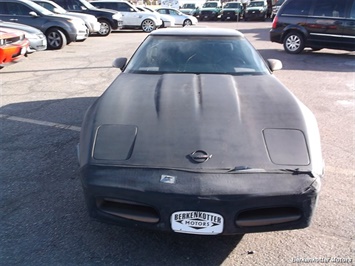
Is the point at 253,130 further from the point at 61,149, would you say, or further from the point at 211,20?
the point at 211,20

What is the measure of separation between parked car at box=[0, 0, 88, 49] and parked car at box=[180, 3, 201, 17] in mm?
22198

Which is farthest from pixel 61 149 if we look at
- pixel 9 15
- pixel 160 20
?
pixel 160 20

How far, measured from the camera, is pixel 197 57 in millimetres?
3896

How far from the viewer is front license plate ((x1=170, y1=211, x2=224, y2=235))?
86.0 inches

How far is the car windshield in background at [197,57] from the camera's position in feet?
12.3

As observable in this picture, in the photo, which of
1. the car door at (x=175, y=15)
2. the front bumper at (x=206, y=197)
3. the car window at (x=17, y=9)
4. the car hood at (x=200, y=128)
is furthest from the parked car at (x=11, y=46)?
the car door at (x=175, y=15)

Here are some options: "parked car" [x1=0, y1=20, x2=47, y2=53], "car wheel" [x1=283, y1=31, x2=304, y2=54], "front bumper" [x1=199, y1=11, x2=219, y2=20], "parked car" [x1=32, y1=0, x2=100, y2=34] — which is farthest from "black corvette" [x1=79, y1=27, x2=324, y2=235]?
"front bumper" [x1=199, y1=11, x2=219, y2=20]

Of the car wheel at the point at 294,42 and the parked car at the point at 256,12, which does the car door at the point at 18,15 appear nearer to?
the car wheel at the point at 294,42

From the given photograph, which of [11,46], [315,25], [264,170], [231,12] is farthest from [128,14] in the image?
[264,170]

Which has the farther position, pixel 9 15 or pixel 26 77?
pixel 9 15

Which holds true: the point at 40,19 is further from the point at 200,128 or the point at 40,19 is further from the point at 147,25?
the point at 200,128

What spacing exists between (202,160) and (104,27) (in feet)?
56.2

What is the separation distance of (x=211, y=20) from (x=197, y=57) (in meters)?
29.7

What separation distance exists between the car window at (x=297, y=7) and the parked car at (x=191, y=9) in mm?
22151
